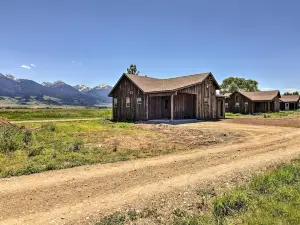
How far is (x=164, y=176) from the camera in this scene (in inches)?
295

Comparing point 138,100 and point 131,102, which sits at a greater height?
point 138,100

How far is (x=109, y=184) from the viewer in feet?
22.4

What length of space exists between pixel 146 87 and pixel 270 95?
38.9 meters

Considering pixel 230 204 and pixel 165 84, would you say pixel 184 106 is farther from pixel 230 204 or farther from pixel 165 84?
pixel 230 204

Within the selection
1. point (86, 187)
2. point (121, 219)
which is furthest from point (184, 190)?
point (86, 187)

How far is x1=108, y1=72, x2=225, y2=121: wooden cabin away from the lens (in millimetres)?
28641

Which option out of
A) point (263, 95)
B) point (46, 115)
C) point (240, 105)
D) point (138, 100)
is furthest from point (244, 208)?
point (263, 95)

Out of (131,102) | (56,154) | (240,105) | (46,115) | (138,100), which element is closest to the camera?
(56,154)

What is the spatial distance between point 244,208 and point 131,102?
2612cm

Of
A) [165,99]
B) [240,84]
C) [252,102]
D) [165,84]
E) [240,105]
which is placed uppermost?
[240,84]

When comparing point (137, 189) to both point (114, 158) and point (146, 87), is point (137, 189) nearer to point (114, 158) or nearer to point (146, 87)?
point (114, 158)

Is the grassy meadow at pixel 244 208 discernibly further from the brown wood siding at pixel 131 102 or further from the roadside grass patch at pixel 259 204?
the brown wood siding at pixel 131 102

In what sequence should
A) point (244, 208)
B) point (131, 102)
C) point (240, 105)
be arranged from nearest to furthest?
point (244, 208), point (131, 102), point (240, 105)

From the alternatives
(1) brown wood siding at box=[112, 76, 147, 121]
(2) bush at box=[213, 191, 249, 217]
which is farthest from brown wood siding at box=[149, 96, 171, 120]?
(2) bush at box=[213, 191, 249, 217]
